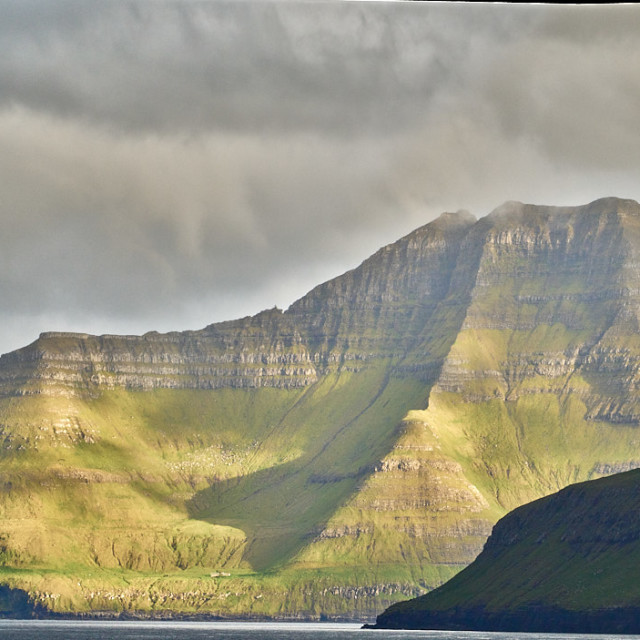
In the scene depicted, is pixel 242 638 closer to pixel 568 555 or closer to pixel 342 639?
pixel 342 639

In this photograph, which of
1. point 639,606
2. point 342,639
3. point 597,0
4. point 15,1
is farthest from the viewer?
point 342,639

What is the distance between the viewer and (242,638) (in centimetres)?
18662

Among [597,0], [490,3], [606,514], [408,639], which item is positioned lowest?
[408,639]

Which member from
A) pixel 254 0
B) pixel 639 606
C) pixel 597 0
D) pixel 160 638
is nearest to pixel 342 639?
pixel 160 638

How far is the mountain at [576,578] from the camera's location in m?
169

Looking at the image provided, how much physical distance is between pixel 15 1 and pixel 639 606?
318 ft

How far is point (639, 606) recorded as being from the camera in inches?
6412

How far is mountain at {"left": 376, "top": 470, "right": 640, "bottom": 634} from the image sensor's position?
169 meters

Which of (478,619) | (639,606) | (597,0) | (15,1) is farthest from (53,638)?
(597,0)

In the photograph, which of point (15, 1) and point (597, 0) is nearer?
point (597, 0)

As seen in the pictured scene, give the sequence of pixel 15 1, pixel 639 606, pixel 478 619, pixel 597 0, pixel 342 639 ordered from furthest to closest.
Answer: pixel 478 619 < pixel 342 639 < pixel 639 606 < pixel 15 1 < pixel 597 0

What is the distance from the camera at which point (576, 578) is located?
590ft

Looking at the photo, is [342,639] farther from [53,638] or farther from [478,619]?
[53,638]

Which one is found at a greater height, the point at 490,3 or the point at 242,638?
the point at 490,3
